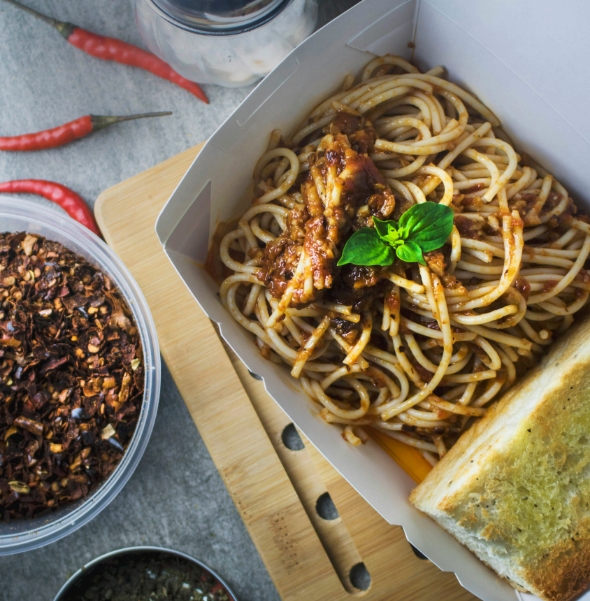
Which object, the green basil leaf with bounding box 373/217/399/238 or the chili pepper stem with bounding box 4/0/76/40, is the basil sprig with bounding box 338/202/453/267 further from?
the chili pepper stem with bounding box 4/0/76/40

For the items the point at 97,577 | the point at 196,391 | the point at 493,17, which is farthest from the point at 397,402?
the point at 97,577

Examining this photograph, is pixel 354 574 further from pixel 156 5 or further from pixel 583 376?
pixel 156 5

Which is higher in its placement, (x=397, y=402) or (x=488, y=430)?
(x=488, y=430)

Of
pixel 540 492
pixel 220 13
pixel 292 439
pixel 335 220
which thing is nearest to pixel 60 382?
pixel 292 439

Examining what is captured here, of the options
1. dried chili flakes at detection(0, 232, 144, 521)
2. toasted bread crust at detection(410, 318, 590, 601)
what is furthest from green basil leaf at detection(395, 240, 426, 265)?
dried chili flakes at detection(0, 232, 144, 521)

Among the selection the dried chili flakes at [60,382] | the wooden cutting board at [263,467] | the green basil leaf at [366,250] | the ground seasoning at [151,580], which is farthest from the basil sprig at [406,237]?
the ground seasoning at [151,580]

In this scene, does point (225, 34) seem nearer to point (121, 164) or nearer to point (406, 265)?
point (121, 164)
